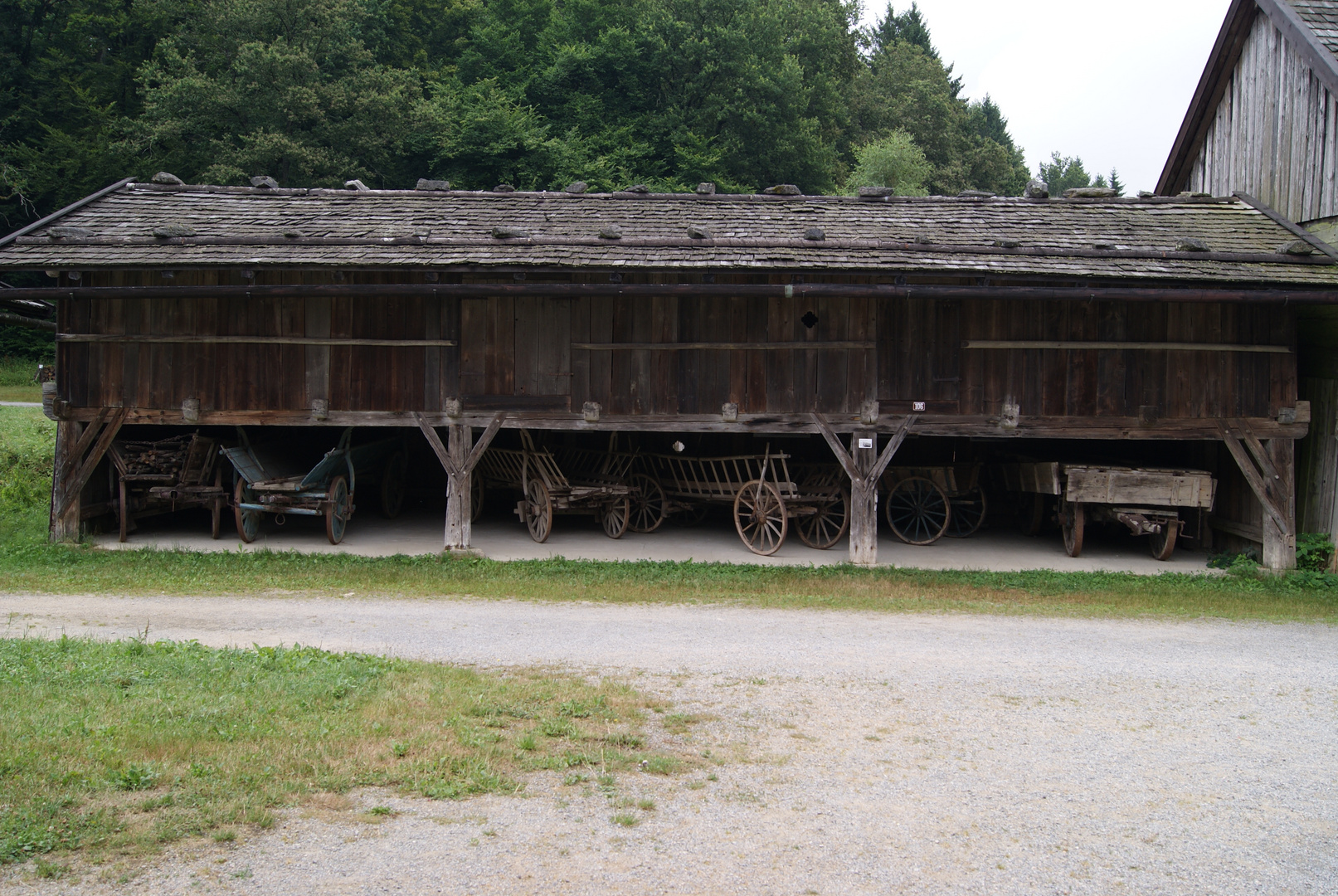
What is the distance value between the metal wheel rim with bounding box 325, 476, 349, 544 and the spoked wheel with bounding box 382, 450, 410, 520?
75.5 inches

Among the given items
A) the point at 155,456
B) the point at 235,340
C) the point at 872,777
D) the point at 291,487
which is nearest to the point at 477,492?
the point at 291,487

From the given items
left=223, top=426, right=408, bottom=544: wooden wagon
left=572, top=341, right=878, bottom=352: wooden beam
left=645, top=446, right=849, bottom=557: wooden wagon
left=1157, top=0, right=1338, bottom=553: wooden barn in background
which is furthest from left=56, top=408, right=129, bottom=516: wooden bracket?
left=1157, top=0, right=1338, bottom=553: wooden barn in background

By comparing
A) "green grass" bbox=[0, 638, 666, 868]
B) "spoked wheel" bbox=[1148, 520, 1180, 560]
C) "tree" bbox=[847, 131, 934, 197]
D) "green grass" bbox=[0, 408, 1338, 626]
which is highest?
"tree" bbox=[847, 131, 934, 197]

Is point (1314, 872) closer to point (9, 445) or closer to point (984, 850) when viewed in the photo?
point (984, 850)

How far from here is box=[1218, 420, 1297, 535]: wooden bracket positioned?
519 inches

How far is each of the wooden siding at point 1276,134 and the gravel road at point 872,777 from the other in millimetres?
7858

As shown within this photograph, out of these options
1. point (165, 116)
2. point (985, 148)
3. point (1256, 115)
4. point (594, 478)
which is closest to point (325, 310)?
point (594, 478)

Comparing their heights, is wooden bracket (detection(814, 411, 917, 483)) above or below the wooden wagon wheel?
above

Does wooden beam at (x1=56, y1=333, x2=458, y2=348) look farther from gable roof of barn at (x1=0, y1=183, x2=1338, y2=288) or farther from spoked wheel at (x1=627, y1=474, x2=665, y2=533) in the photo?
spoked wheel at (x1=627, y1=474, x2=665, y2=533)

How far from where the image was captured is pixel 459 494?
13.7 meters

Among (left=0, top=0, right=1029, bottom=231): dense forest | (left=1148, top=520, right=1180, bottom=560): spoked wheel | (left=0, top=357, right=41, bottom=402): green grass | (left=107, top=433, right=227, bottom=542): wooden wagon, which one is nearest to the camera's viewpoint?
(left=1148, top=520, right=1180, bottom=560): spoked wheel

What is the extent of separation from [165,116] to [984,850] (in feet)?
118

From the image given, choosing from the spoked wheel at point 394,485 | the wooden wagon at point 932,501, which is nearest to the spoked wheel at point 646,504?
the wooden wagon at point 932,501

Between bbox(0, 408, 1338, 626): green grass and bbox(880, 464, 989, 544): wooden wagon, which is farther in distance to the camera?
bbox(880, 464, 989, 544): wooden wagon
